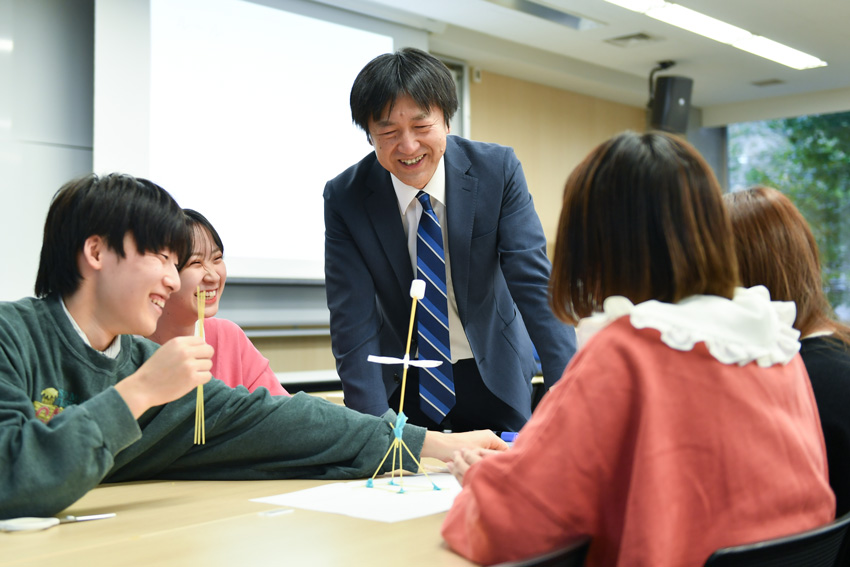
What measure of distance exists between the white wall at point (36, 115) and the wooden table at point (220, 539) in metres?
2.70

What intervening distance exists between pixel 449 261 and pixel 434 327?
0.20 meters

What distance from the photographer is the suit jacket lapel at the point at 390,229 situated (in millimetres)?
2211

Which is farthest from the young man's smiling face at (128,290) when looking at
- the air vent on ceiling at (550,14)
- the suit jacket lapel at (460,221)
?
the air vent on ceiling at (550,14)

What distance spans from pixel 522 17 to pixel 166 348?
4512 mm

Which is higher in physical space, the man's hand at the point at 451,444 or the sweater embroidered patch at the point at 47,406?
the sweater embroidered patch at the point at 47,406

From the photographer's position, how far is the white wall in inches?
144

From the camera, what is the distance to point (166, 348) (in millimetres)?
1274

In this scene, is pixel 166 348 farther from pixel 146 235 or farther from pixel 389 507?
pixel 389 507

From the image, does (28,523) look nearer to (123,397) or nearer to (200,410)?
(123,397)

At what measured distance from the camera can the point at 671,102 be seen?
21.1 ft

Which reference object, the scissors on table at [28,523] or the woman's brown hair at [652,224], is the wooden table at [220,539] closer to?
the scissors on table at [28,523]

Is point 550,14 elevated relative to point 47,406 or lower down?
elevated

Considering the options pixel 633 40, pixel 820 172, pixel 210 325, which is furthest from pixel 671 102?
pixel 210 325

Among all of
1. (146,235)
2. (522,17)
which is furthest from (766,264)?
(522,17)
